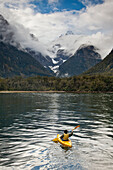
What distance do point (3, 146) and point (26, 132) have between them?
9.84 meters

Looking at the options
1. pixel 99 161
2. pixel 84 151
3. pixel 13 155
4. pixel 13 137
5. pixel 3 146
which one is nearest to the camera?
pixel 99 161

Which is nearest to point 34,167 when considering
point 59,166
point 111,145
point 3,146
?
point 59,166

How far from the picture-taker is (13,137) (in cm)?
3497

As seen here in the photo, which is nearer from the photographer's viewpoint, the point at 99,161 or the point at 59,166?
the point at 59,166

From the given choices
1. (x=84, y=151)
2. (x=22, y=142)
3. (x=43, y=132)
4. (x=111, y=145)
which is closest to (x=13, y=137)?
(x=22, y=142)

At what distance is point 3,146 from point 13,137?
5432 mm

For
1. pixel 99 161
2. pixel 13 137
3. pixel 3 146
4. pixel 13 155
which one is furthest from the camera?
pixel 13 137

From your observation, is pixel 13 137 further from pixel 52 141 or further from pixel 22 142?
pixel 52 141

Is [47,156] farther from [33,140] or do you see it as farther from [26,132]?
[26,132]

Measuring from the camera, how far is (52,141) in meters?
32.7

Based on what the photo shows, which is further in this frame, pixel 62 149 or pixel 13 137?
pixel 13 137

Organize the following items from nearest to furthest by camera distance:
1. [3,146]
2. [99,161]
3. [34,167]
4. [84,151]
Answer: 1. [34,167]
2. [99,161]
3. [84,151]
4. [3,146]

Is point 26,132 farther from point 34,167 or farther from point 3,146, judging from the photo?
point 34,167

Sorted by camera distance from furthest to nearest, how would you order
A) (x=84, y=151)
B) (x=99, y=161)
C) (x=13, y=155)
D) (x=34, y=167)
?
1. (x=84, y=151)
2. (x=13, y=155)
3. (x=99, y=161)
4. (x=34, y=167)
